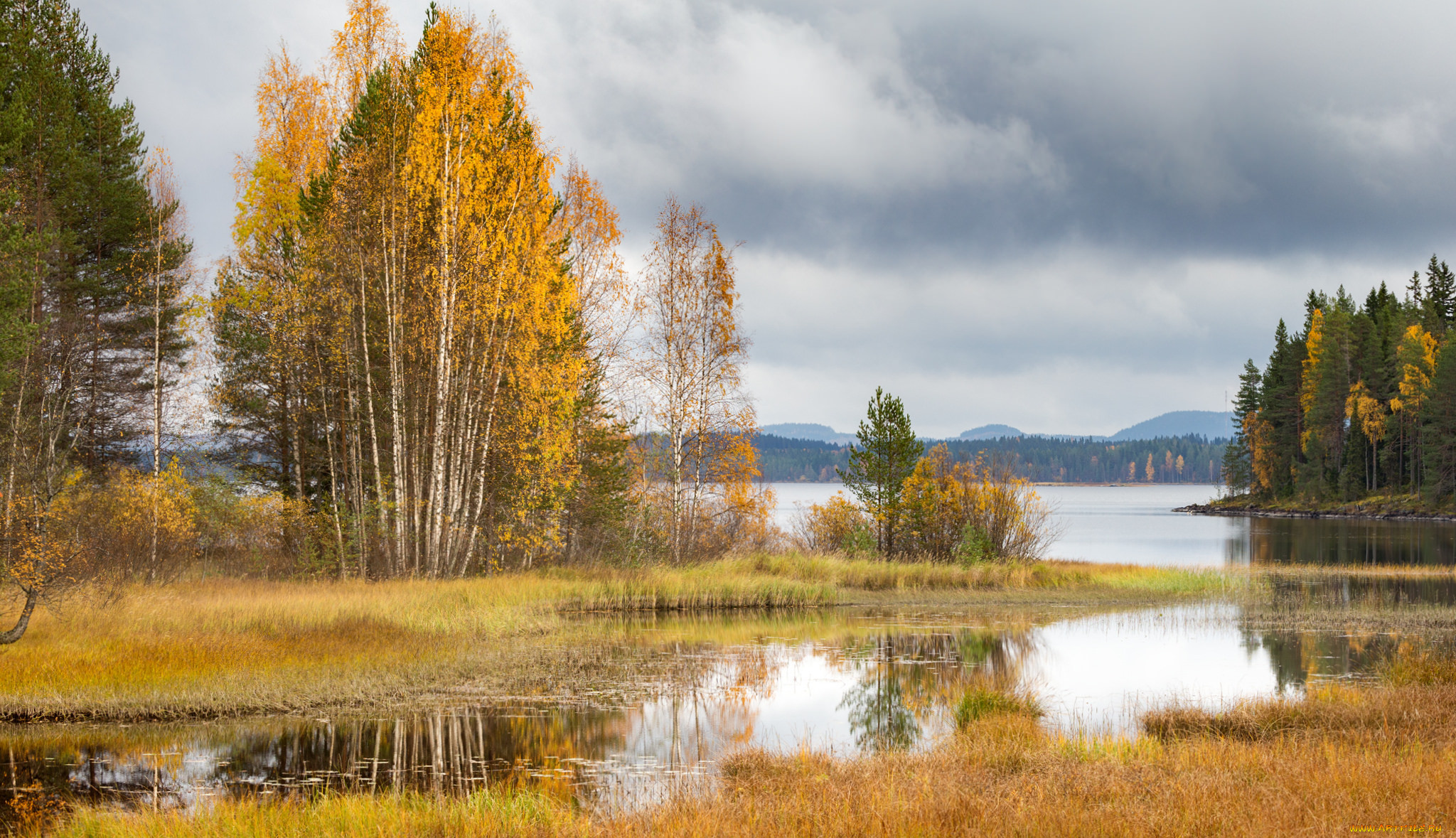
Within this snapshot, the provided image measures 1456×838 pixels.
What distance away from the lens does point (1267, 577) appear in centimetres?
3197

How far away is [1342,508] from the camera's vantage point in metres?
83.1

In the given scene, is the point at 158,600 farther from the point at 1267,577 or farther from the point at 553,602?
the point at 1267,577

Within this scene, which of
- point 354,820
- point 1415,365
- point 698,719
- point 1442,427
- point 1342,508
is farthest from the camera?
point 1342,508

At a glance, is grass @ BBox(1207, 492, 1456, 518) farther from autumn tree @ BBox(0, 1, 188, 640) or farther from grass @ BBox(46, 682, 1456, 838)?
autumn tree @ BBox(0, 1, 188, 640)

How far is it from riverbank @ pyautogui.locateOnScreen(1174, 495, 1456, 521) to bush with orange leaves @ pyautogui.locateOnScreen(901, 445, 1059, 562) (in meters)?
57.2

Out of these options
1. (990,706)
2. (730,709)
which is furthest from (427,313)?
(990,706)

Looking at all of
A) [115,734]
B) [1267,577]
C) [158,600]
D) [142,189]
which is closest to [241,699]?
[115,734]

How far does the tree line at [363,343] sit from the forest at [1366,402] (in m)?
65.6

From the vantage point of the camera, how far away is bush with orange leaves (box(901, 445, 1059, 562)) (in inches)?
1192

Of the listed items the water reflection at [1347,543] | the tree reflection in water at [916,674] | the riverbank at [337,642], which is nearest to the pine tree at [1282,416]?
the water reflection at [1347,543]

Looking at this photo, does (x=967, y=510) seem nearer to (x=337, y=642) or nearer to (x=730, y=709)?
(x=730, y=709)

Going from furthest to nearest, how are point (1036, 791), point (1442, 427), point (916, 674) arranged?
1. point (1442, 427)
2. point (916, 674)
3. point (1036, 791)

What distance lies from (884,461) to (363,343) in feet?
53.2

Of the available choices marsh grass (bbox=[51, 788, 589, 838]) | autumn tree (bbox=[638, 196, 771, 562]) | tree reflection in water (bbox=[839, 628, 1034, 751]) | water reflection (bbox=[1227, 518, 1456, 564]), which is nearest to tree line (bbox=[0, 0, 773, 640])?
autumn tree (bbox=[638, 196, 771, 562])
